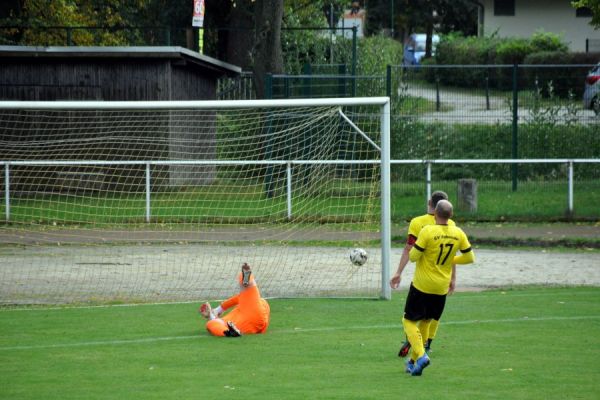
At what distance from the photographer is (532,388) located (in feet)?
29.6

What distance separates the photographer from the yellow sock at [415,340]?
9.51 m

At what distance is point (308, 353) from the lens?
10609 mm

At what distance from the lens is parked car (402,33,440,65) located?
2135 inches

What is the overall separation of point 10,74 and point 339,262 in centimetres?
1096

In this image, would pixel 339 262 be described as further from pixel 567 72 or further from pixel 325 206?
pixel 567 72

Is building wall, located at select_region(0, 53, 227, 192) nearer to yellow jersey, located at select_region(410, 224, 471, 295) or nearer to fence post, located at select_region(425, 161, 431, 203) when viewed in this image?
fence post, located at select_region(425, 161, 431, 203)

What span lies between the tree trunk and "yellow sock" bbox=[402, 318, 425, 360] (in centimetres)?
1730

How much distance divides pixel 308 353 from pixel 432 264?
1708 millimetres

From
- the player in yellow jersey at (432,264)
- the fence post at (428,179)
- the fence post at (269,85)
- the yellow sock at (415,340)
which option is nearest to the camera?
the yellow sock at (415,340)

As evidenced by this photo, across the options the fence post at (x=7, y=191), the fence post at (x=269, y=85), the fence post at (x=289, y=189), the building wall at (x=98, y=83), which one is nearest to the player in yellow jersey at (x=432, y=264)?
the fence post at (x=289, y=189)

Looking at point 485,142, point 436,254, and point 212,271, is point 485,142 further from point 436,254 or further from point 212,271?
point 436,254

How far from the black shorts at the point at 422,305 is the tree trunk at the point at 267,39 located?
1705cm

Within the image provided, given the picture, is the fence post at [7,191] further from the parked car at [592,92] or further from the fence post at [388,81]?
the parked car at [592,92]

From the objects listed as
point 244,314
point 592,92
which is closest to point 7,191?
point 244,314
